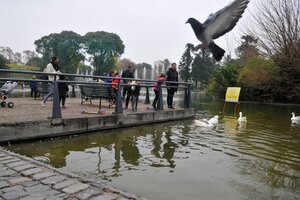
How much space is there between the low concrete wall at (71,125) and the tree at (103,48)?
70392mm

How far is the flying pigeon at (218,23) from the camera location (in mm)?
3996

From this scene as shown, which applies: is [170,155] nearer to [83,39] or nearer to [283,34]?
[283,34]

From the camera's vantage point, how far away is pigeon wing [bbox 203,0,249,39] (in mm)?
3996

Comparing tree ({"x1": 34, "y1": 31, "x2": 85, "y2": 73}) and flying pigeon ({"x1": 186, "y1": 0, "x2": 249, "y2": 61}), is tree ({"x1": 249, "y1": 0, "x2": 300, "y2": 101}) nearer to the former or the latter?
flying pigeon ({"x1": 186, "y1": 0, "x2": 249, "y2": 61})

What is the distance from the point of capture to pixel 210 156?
671 centimetres

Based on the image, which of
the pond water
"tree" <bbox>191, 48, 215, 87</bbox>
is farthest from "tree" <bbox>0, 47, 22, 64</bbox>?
the pond water

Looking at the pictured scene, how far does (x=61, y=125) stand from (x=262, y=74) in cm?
2664

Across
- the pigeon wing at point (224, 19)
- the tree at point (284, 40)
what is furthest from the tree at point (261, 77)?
the pigeon wing at point (224, 19)

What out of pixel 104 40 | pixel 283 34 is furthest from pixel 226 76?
pixel 104 40

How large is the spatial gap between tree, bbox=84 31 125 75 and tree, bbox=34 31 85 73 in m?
2.92

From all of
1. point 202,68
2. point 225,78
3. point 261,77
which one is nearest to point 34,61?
point 202,68

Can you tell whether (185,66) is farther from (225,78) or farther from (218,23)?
(218,23)

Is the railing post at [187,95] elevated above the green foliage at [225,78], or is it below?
below

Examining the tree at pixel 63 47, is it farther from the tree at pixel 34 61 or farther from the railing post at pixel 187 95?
the railing post at pixel 187 95
